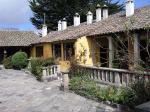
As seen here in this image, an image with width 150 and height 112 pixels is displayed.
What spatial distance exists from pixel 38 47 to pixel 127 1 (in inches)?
585

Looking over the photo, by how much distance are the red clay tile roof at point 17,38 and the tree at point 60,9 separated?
4119 millimetres

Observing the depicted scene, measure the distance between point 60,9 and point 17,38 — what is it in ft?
24.4

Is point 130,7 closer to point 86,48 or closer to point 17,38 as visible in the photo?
point 86,48

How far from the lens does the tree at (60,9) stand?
40188 millimetres

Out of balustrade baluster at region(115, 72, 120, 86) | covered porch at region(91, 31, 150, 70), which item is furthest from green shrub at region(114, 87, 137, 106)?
covered porch at region(91, 31, 150, 70)

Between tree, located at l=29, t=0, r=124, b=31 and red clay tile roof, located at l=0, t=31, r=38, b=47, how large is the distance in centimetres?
412

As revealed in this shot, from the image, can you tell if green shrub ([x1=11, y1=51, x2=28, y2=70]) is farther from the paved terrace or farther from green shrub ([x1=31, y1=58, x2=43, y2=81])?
the paved terrace

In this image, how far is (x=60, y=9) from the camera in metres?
41.2

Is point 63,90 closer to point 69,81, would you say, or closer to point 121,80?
point 69,81

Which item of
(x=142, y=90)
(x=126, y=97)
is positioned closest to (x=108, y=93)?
(x=126, y=97)

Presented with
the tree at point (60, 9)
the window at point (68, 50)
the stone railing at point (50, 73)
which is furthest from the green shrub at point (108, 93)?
the tree at point (60, 9)

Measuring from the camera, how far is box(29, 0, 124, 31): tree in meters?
40.2

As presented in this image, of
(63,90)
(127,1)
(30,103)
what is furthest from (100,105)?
(127,1)

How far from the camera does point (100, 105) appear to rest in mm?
10633
